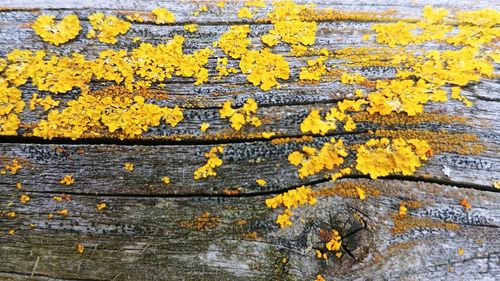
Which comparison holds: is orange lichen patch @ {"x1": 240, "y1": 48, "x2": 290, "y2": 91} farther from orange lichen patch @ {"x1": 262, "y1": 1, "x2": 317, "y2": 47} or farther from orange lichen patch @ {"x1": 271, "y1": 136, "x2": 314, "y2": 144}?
orange lichen patch @ {"x1": 271, "y1": 136, "x2": 314, "y2": 144}

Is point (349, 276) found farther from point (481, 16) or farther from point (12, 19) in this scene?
point (12, 19)

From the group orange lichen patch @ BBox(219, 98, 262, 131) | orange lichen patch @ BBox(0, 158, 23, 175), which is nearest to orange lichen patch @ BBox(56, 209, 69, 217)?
orange lichen patch @ BBox(0, 158, 23, 175)

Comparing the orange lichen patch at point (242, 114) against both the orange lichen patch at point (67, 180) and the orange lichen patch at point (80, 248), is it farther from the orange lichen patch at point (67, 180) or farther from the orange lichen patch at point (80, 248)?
the orange lichen patch at point (80, 248)

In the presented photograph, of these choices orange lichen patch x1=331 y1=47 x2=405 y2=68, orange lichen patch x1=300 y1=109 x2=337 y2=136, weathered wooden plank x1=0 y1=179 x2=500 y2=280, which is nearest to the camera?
weathered wooden plank x1=0 y1=179 x2=500 y2=280

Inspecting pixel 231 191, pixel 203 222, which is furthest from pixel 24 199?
pixel 231 191

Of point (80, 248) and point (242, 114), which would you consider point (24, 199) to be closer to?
point (80, 248)

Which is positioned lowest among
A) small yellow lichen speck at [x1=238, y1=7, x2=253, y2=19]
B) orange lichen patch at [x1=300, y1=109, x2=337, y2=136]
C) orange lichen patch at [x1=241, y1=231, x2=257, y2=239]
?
orange lichen patch at [x1=241, y1=231, x2=257, y2=239]
